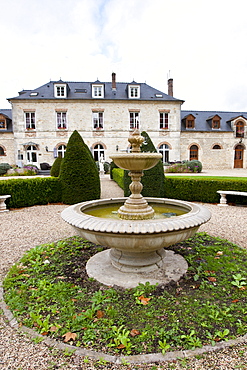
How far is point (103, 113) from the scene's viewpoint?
23.9 metres

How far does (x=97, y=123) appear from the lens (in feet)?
78.6

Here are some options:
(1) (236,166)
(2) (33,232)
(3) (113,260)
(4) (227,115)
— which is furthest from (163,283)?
(4) (227,115)

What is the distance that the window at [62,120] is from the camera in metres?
23.5

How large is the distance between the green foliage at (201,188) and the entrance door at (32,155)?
1742cm

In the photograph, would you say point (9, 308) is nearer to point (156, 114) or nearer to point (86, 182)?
point (86, 182)

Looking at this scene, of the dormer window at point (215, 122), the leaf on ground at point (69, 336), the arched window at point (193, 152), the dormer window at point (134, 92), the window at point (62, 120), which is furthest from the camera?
the dormer window at point (215, 122)

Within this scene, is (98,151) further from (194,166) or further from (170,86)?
(170,86)

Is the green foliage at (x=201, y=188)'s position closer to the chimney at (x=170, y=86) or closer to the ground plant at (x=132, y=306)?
the ground plant at (x=132, y=306)

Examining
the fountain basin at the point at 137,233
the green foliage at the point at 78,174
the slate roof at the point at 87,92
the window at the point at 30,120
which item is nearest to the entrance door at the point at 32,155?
the window at the point at 30,120

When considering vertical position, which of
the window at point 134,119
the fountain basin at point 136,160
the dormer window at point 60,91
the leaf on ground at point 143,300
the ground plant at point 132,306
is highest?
the dormer window at point 60,91

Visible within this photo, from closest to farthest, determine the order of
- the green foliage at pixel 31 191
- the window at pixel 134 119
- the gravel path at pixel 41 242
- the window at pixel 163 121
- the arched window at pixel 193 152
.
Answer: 1. the gravel path at pixel 41 242
2. the green foliage at pixel 31 191
3. the window at pixel 134 119
4. the window at pixel 163 121
5. the arched window at pixel 193 152

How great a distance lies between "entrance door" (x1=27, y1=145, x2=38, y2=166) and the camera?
23.3m

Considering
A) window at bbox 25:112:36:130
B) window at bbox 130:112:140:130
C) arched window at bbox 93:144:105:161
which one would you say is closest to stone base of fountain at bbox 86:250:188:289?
arched window at bbox 93:144:105:161

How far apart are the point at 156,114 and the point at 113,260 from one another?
22.8 metres
